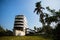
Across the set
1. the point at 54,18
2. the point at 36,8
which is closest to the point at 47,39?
the point at 54,18

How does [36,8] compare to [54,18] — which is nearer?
[54,18]

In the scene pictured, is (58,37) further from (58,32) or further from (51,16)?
(51,16)

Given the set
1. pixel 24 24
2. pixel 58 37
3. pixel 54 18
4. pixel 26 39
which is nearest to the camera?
pixel 58 37

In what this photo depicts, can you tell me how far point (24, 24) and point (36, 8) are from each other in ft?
9.30

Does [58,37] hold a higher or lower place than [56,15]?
lower

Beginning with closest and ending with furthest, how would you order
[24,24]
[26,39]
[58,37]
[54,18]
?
1. [58,37]
2. [26,39]
3. [54,18]
4. [24,24]

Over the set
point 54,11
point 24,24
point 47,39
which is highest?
point 54,11

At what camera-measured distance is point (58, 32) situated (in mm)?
13172

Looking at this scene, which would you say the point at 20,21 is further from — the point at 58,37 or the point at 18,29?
the point at 58,37

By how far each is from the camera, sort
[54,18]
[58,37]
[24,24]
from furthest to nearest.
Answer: [24,24]
[54,18]
[58,37]

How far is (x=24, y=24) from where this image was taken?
21078 mm

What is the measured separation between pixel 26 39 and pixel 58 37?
297cm

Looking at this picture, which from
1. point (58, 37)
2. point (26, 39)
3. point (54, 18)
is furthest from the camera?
point (54, 18)

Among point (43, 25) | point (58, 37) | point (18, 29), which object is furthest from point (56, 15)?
point (58, 37)
